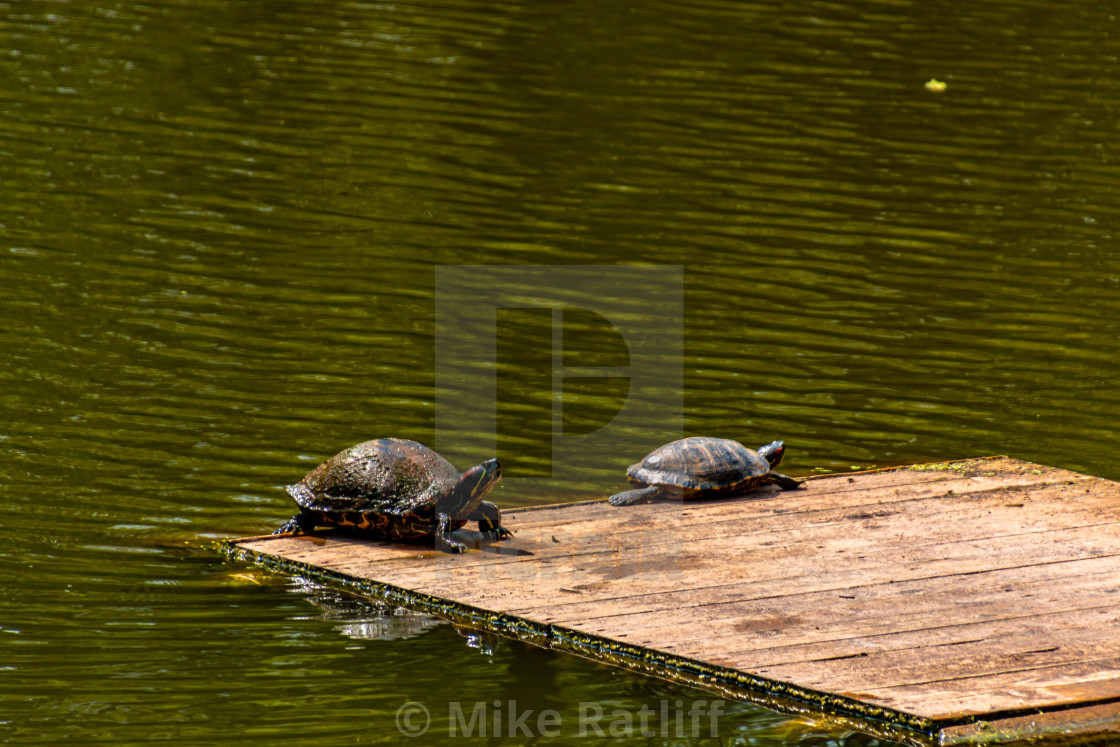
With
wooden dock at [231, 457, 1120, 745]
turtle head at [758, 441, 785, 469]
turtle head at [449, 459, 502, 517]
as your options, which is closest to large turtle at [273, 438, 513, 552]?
turtle head at [449, 459, 502, 517]

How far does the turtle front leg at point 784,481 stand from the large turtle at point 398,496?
79.2 inches

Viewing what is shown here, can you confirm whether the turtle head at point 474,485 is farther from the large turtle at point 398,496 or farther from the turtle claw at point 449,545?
the turtle claw at point 449,545

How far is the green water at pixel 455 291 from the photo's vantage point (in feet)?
23.2

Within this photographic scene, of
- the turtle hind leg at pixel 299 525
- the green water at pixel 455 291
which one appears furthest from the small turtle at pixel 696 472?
the turtle hind leg at pixel 299 525

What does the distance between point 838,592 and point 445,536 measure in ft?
Answer: 7.36

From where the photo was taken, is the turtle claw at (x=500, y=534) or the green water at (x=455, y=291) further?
the turtle claw at (x=500, y=534)

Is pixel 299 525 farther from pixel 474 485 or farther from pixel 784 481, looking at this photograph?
pixel 784 481

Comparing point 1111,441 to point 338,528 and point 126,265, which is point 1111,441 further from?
point 126,265

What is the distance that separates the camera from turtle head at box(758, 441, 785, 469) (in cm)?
973

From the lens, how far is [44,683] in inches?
260

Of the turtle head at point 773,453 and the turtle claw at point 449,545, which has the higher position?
the turtle head at point 773,453

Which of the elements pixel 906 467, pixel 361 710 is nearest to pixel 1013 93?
pixel 906 467

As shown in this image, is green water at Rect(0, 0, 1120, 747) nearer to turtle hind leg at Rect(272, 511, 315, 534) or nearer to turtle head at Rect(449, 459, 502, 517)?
turtle hind leg at Rect(272, 511, 315, 534)

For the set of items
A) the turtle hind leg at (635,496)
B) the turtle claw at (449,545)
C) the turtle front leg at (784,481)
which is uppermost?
the turtle front leg at (784,481)
